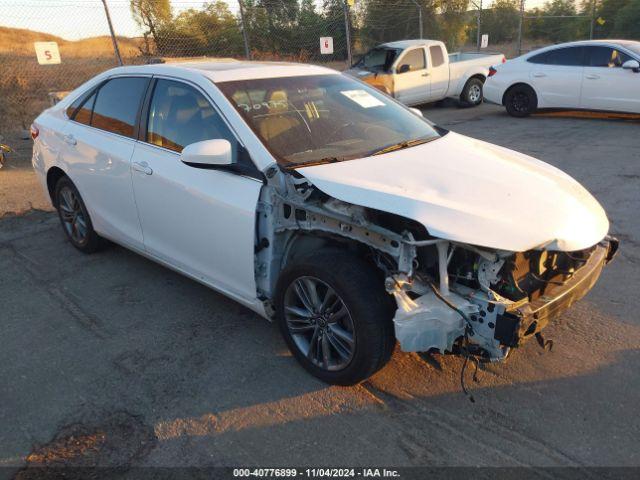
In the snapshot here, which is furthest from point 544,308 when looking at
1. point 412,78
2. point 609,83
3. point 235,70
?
point 412,78

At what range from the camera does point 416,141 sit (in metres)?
3.71

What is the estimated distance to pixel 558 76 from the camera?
10.8 metres

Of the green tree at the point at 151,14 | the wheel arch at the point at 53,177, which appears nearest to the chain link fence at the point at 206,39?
the green tree at the point at 151,14

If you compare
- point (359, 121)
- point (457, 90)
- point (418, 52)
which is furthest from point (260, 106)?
point (457, 90)

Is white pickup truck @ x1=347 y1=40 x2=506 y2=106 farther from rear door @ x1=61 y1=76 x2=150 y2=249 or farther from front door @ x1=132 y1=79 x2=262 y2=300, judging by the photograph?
front door @ x1=132 y1=79 x2=262 y2=300

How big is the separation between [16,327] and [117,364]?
1082 millimetres

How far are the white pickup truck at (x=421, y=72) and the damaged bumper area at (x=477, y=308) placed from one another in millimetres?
9847

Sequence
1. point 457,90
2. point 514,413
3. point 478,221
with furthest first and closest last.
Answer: point 457,90, point 514,413, point 478,221

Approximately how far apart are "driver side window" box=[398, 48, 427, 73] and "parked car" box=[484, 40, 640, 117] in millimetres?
1701

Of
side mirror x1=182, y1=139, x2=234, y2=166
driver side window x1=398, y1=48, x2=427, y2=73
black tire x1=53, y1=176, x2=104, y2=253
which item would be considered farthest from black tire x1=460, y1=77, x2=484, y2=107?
side mirror x1=182, y1=139, x2=234, y2=166

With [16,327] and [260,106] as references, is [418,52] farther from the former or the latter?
[16,327]

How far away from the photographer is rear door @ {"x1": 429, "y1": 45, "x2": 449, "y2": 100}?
13.0 meters

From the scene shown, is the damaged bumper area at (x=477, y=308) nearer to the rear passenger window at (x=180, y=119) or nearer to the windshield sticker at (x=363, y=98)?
the rear passenger window at (x=180, y=119)

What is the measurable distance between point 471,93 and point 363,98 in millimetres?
11043
